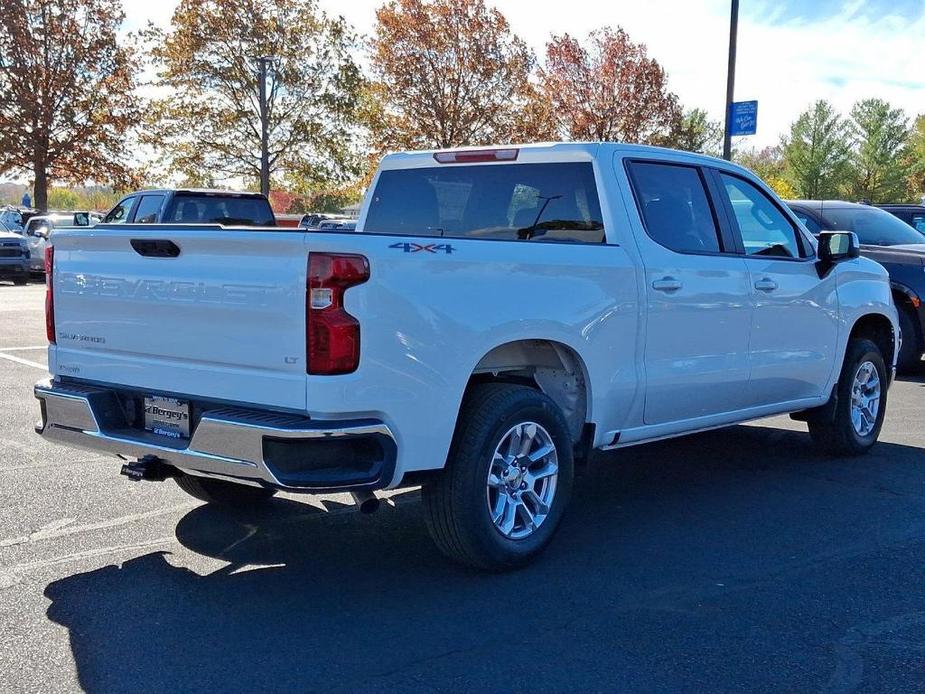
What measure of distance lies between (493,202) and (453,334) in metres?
1.63

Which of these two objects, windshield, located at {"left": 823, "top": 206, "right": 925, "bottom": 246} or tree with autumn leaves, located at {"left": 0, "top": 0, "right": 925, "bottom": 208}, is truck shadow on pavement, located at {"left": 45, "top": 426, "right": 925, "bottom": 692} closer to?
windshield, located at {"left": 823, "top": 206, "right": 925, "bottom": 246}

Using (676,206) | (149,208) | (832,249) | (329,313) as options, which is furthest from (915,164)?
(329,313)

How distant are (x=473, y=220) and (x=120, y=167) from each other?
136 feet

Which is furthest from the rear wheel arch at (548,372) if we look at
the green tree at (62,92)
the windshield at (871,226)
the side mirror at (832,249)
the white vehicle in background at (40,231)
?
the green tree at (62,92)

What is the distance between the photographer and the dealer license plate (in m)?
4.45

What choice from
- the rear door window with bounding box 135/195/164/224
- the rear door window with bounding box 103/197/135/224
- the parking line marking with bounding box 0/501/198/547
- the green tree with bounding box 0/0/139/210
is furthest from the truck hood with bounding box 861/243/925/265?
the green tree with bounding box 0/0/139/210

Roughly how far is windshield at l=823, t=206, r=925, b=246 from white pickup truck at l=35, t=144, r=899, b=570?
18.4 ft

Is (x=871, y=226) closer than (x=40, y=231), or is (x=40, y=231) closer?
(x=871, y=226)

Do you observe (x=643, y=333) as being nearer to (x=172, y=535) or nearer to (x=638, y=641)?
(x=638, y=641)

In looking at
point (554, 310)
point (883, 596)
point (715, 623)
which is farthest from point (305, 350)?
point (883, 596)

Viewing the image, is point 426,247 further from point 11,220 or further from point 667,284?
point 11,220

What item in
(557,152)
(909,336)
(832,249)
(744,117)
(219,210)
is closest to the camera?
(557,152)

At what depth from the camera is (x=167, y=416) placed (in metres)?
4.54

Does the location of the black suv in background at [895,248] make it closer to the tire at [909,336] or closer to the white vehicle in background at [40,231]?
the tire at [909,336]
